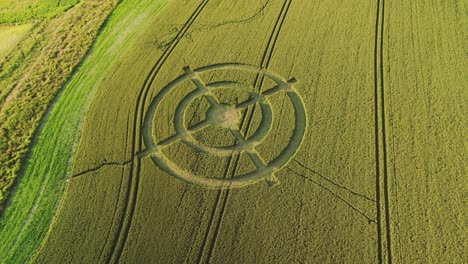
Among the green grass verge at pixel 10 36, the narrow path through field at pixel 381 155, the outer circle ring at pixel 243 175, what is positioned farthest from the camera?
the green grass verge at pixel 10 36

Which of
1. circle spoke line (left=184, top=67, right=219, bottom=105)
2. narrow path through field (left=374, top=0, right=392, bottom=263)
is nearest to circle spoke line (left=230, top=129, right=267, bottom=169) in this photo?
circle spoke line (left=184, top=67, right=219, bottom=105)

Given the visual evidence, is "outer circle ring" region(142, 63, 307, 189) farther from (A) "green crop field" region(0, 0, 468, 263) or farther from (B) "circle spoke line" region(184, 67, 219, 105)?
(B) "circle spoke line" region(184, 67, 219, 105)

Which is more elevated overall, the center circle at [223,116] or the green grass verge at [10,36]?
the green grass verge at [10,36]

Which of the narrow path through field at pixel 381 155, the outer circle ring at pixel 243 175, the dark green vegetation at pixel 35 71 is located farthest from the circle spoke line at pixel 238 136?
the dark green vegetation at pixel 35 71

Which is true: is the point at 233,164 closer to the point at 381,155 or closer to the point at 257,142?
the point at 257,142

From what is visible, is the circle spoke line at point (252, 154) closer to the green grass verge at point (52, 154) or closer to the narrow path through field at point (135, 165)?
the narrow path through field at point (135, 165)

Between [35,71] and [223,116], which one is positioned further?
[35,71]

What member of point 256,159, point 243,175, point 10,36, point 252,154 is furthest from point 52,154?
point 10,36
